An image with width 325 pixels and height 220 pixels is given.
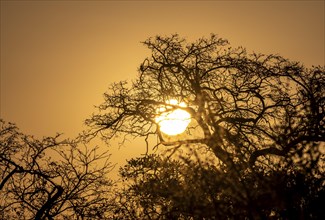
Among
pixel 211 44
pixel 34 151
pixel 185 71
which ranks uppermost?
pixel 211 44

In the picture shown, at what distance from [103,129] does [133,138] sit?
160cm

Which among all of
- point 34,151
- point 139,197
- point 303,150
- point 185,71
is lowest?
point 303,150

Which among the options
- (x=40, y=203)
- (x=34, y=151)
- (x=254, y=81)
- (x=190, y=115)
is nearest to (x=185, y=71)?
(x=190, y=115)

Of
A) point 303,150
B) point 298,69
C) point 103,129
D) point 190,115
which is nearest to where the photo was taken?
point 303,150

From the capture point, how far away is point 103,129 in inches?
753

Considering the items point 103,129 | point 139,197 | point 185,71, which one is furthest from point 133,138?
point 185,71

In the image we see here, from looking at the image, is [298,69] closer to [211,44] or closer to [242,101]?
[242,101]

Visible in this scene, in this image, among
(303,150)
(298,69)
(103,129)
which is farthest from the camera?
(103,129)

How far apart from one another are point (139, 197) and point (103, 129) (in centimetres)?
388

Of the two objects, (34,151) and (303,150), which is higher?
(34,151)

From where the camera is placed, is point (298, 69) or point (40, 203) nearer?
point (298, 69)

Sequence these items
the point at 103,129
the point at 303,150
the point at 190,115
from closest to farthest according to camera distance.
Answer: the point at 303,150
the point at 190,115
the point at 103,129

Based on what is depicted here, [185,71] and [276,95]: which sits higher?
[185,71]

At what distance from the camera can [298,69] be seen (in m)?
16.5
